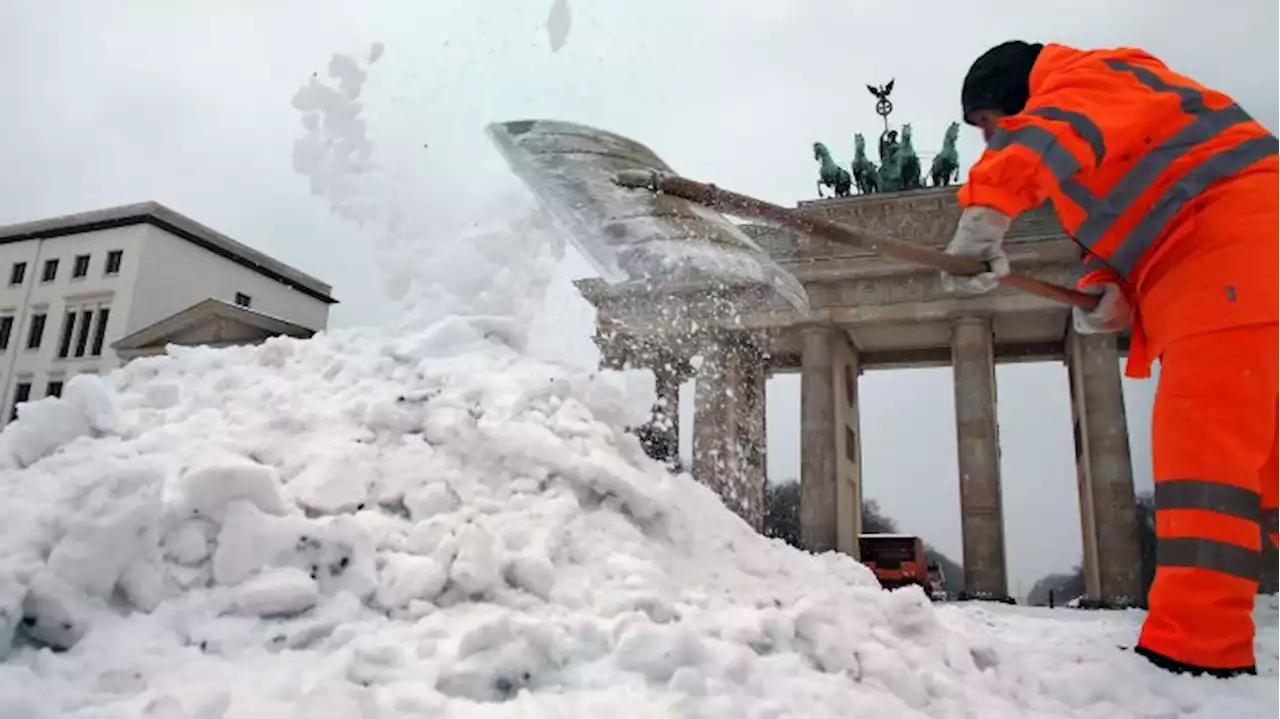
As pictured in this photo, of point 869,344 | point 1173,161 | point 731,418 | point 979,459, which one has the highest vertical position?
point 869,344

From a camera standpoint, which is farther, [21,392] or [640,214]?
[21,392]

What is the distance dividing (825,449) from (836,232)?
20.0 metres

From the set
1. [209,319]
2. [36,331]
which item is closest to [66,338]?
[36,331]

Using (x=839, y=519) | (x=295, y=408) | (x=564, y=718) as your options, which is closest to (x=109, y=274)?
(x=839, y=519)

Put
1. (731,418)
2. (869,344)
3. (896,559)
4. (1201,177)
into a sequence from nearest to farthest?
(1201,177) < (896,559) < (731,418) < (869,344)

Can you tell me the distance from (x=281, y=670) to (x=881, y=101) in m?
31.2

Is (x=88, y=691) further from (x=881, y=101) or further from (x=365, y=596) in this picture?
(x=881, y=101)

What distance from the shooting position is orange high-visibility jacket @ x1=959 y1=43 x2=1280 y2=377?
3.48 metres

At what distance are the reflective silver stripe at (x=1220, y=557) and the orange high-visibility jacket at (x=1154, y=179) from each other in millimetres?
891

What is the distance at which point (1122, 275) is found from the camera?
4.14 m

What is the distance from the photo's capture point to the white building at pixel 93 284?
36469mm

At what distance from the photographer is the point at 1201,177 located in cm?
368

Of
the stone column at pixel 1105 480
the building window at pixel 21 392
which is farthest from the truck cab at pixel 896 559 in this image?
the building window at pixel 21 392

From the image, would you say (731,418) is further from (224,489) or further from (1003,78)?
(224,489)
